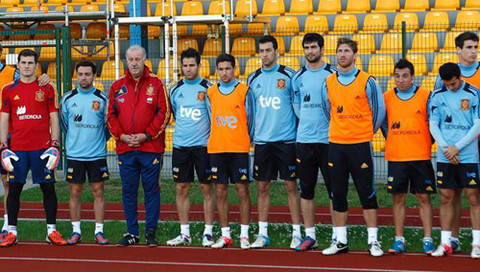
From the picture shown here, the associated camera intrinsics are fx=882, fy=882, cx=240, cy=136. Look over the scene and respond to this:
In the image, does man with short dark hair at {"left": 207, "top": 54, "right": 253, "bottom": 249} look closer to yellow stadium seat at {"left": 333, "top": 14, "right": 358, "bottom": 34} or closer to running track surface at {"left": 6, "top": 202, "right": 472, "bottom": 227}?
running track surface at {"left": 6, "top": 202, "right": 472, "bottom": 227}

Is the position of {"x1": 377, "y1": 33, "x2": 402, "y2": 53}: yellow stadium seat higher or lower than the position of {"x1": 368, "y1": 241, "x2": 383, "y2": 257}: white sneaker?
higher

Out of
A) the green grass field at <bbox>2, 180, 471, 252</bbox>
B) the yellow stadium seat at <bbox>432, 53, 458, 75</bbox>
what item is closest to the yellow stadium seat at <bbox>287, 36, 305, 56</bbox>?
the yellow stadium seat at <bbox>432, 53, 458, 75</bbox>

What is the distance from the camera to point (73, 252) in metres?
9.23

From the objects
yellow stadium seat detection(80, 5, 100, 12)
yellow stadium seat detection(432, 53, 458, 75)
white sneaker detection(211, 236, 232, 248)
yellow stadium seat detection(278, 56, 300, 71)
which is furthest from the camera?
yellow stadium seat detection(80, 5, 100, 12)

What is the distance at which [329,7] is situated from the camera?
71.1ft

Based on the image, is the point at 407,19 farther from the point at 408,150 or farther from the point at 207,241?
the point at 207,241

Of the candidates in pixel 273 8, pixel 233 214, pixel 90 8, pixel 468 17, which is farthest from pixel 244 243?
pixel 90 8

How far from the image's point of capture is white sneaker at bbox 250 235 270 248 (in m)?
9.33

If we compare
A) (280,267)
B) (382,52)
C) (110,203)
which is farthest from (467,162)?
(382,52)

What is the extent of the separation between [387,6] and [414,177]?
1305 centimetres

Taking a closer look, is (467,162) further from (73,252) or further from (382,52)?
(382,52)

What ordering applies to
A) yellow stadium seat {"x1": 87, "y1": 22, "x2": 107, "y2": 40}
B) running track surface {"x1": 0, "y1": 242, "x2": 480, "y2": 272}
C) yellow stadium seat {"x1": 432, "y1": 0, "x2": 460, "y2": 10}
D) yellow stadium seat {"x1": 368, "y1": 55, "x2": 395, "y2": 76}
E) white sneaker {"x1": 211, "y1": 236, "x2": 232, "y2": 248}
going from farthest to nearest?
yellow stadium seat {"x1": 87, "y1": 22, "x2": 107, "y2": 40} < yellow stadium seat {"x1": 432, "y1": 0, "x2": 460, "y2": 10} < yellow stadium seat {"x1": 368, "y1": 55, "x2": 395, "y2": 76} < white sneaker {"x1": 211, "y1": 236, "x2": 232, "y2": 248} < running track surface {"x1": 0, "y1": 242, "x2": 480, "y2": 272}

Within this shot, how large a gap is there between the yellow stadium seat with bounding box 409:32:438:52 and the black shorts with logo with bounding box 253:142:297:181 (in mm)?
9138

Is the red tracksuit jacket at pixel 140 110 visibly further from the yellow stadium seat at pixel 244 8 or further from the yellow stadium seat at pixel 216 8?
the yellow stadium seat at pixel 244 8
